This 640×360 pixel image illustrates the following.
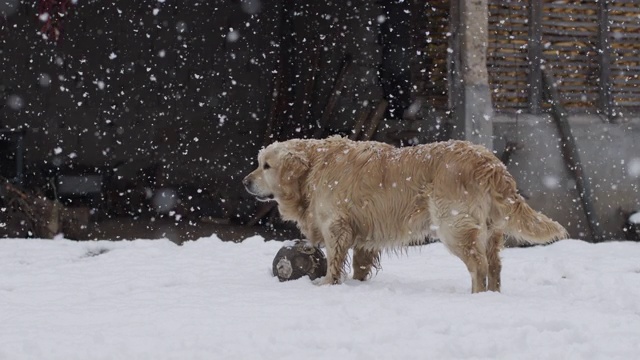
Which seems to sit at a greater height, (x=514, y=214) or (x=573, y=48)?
(x=573, y=48)

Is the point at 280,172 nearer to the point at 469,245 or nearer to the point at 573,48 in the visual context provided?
the point at 469,245

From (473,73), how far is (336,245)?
476cm

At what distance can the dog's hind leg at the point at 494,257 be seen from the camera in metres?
5.63

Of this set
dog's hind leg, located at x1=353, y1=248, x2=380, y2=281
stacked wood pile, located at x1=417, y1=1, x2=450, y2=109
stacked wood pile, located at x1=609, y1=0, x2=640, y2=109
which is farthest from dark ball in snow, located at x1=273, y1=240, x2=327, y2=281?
stacked wood pile, located at x1=609, y1=0, x2=640, y2=109

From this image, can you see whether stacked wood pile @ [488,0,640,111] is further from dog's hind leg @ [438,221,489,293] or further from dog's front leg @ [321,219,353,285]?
dog's hind leg @ [438,221,489,293]

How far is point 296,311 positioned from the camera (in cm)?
467

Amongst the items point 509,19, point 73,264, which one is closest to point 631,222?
point 509,19

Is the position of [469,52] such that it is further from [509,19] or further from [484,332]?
[484,332]

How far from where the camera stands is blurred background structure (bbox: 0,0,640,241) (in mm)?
10555

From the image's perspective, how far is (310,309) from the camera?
15.5 ft

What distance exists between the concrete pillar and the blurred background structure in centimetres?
2

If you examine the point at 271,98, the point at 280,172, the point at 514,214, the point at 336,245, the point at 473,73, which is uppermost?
the point at 271,98

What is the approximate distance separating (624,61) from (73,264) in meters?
7.69

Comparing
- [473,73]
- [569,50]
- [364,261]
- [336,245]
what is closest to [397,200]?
[336,245]
